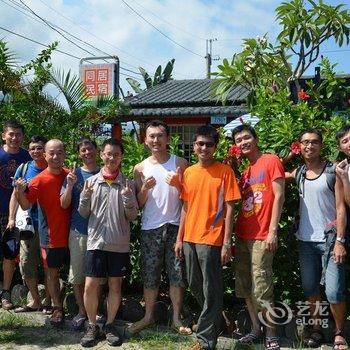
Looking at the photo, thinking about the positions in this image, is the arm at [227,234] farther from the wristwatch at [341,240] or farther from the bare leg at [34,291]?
the bare leg at [34,291]

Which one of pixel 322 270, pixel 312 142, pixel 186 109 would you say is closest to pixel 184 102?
pixel 186 109

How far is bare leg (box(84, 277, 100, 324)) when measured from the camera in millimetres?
4746

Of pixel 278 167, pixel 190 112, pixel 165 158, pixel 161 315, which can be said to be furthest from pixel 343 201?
pixel 190 112

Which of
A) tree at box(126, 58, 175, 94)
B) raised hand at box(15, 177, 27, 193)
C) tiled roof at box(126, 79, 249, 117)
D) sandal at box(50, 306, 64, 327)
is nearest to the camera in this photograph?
raised hand at box(15, 177, 27, 193)

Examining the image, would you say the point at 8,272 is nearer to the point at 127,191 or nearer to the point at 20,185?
the point at 20,185

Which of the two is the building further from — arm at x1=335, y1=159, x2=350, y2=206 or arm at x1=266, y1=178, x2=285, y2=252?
arm at x1=335, y1=159, x2=350, y2=206

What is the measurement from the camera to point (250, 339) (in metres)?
4.57

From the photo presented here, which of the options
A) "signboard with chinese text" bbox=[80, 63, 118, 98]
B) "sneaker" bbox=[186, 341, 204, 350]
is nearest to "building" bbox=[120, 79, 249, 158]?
"signboard with chinese text" bbox=[80, 63, 118, 98]

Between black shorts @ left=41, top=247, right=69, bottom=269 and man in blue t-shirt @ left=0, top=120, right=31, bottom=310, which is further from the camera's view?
man in blue t-shirt @ left=0, top=120, right=31, bottom=310

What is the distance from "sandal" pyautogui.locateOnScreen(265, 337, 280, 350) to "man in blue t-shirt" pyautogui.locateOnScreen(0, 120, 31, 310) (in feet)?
9.29

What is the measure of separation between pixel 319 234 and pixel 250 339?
1.09m

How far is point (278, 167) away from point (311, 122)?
38.1 inches

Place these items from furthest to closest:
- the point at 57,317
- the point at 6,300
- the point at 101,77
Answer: the point at 101,77 → the point at 6,300 → the point at 57,317

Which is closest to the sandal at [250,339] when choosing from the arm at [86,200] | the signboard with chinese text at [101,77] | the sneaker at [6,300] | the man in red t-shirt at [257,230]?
the man in red t-shirt at [257,230]
